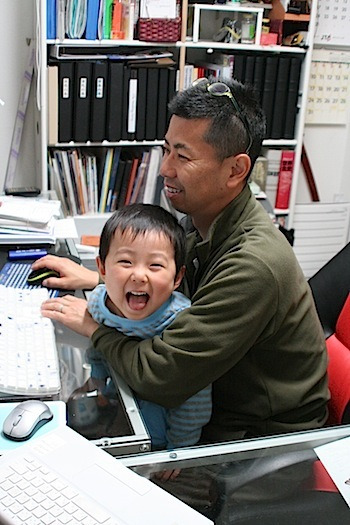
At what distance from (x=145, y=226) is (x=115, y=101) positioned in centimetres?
180

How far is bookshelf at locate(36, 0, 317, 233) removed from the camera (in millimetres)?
2863

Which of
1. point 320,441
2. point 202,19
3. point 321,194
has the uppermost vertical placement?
point 202,19

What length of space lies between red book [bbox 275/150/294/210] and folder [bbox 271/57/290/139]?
0.12m

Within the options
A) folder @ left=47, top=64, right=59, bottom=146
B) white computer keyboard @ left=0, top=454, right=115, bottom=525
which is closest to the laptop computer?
white computer keyboard @ left=0, top=454, right=115, bottom=525

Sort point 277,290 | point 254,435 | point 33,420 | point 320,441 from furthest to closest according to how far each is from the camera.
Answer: point 254,435 → point 277,290 → point 320,441 → point 33,420

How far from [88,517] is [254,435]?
0.63 meters

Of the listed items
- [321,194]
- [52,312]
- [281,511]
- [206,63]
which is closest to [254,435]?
[281,511]

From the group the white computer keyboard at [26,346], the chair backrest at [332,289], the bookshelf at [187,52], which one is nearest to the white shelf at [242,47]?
the bookshelf at [187,52]

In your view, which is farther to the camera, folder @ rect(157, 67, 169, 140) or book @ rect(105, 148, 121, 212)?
book @ rect(105, 148, 121, 212)

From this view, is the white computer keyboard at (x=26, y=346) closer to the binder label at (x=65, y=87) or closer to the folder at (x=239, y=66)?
the binder label at (x=65, y=87)

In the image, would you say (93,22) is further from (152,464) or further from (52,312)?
(152,464)

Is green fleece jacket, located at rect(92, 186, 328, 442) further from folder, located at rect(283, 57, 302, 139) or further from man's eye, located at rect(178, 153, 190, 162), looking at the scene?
folder, located at rect(283, 57, 302, 139)

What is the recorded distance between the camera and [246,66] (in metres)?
3.17

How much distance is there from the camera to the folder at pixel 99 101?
2.93 meters
